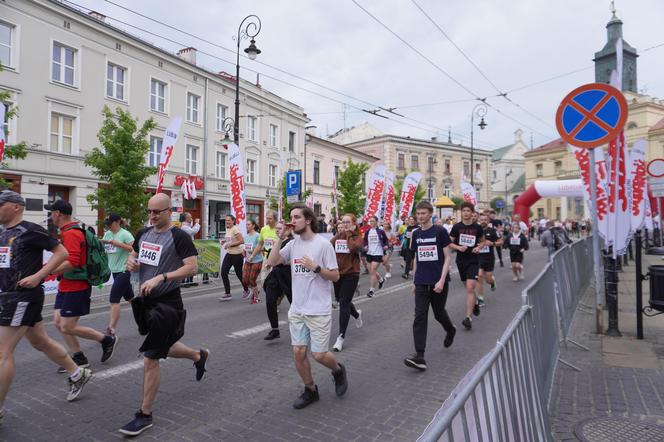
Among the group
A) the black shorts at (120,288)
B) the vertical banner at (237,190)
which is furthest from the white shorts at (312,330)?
the vertical banner at (237,190)

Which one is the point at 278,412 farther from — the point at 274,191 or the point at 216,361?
the point at 274,191

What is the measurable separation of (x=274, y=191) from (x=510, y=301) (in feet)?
88.4

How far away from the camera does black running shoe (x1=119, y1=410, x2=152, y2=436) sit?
3.42 meters

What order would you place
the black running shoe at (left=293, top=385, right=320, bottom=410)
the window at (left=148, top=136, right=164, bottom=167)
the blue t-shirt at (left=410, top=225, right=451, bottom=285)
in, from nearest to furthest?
the black running shoe at (left=293, top=385, right=320, bottom=410) → the blue t-shirt at (left=410, top=225, right=451, bottom=285) → the window at (left=148, top=136, right=164, bottom=167)

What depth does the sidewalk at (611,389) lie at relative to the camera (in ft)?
11.6

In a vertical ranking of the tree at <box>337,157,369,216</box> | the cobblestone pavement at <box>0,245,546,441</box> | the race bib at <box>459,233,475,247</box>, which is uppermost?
the tree at <box>337,157,369,216</box>

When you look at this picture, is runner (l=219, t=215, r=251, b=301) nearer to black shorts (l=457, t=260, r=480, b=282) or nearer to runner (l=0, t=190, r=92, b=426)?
black shorts (l=457, t=260, r=480, b=282)

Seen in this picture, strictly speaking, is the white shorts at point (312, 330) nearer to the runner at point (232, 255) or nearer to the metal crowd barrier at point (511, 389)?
the metal crowd barrier at point (511, 389)

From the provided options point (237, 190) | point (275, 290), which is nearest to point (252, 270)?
point (275, 290)

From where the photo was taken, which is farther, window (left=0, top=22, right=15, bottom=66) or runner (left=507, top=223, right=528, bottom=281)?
window (left=0, top=22, right=15, bottom=66)

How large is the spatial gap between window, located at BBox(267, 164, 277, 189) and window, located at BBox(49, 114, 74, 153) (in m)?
15.2

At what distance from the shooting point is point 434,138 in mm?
65500

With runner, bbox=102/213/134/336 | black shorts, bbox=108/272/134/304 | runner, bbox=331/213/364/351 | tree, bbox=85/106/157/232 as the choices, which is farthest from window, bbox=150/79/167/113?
runner, bbox=331/213/364/351

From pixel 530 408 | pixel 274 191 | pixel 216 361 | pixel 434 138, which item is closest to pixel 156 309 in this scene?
pixel 216 361
